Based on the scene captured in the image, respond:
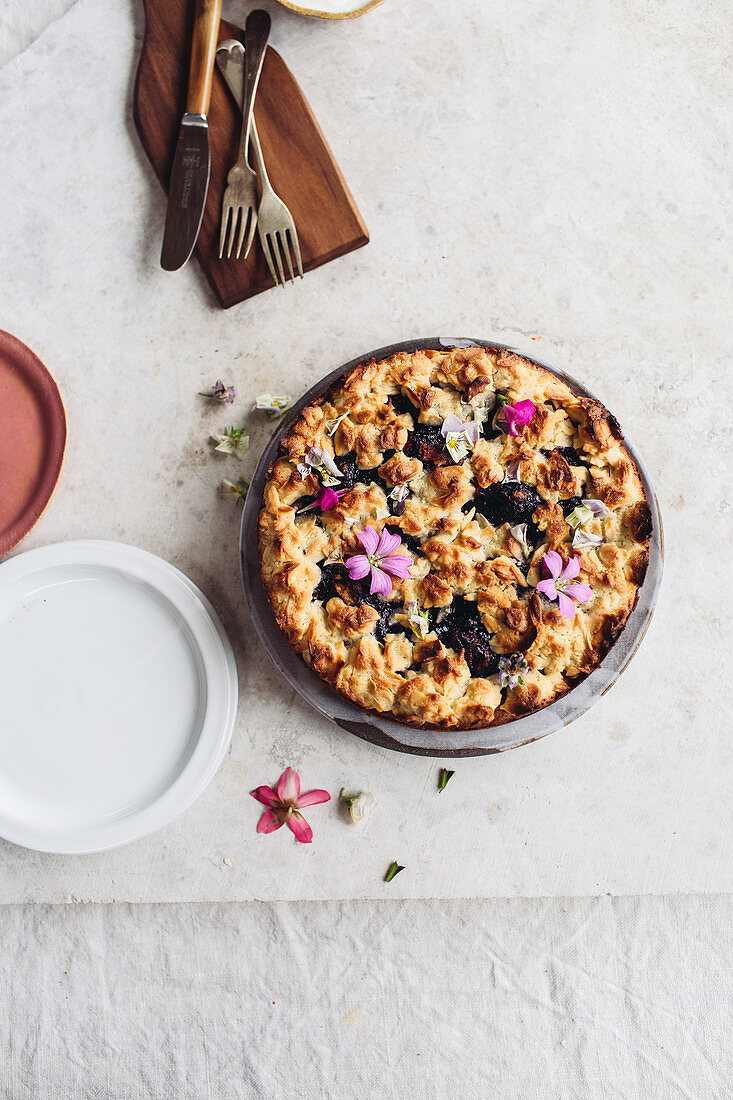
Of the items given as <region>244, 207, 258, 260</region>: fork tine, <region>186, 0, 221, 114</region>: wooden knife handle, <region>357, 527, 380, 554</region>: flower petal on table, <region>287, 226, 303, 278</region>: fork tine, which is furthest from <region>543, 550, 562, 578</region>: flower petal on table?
<region>186, 0, 221, 114</region>: wooden knife handle

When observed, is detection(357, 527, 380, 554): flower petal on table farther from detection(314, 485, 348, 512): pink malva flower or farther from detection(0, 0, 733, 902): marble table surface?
detection(0, 0, 733, 902): marble table surface

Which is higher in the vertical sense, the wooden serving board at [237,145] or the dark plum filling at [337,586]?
the wooden serving board at [237,145]

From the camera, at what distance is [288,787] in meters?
2.67

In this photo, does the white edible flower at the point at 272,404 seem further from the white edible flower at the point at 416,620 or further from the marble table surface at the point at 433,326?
the white edible flower at the point at 416,620

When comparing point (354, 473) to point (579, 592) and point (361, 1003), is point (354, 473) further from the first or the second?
point (361, 1003)

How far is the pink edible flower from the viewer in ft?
7.37

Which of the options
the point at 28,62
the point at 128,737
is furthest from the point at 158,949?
the point at 28,62

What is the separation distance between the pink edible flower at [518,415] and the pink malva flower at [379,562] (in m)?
0.48

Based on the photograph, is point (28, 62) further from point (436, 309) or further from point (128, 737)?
point (128, 737)

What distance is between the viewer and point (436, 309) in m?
2.78

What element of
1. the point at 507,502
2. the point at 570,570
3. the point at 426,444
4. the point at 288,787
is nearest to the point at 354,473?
the point at 426,444

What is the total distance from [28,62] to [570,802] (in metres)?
3.38

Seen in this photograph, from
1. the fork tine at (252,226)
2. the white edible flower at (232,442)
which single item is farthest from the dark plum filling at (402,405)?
the fork tine at (252,226)

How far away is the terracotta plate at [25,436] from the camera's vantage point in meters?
2.61
